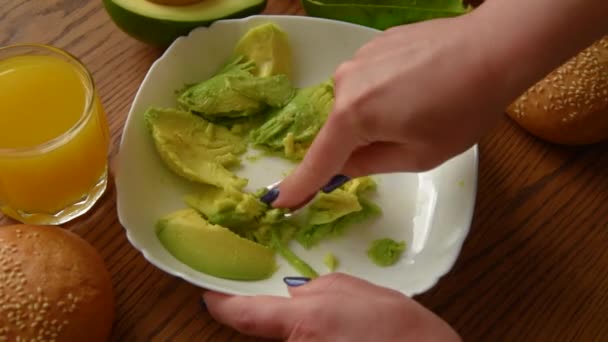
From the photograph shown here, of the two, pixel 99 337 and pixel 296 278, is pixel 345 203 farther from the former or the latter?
pixel 99 337

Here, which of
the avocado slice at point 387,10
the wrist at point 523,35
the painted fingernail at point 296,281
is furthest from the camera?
the avocado slice at point 387,10

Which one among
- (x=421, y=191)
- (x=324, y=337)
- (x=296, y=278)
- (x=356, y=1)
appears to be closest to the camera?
(x=324, y=337)

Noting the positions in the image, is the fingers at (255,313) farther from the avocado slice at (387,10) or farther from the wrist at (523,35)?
the avocado slice at (387,10)

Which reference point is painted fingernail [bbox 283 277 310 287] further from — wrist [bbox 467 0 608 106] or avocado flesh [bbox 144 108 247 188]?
wrist [bbox 467 0 608 106]

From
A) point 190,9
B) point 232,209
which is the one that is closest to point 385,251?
point 232,209

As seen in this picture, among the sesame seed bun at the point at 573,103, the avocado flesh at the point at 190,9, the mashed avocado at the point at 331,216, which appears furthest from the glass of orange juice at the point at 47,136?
the sesame seed bun at the point at 573,103

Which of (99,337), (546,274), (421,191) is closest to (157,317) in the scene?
(99,337)
